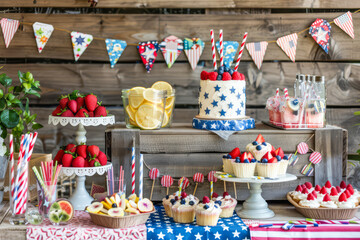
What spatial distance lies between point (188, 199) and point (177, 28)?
117 cm

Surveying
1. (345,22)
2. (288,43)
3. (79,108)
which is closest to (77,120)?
(79,108)

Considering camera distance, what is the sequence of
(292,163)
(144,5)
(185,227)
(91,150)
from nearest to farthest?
(185,227), (91,150), (292,163), (144,5)

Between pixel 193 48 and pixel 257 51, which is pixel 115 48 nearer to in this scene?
pixel 193 48

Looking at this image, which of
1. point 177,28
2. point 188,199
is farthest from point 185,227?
point 177,28

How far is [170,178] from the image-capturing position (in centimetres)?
233

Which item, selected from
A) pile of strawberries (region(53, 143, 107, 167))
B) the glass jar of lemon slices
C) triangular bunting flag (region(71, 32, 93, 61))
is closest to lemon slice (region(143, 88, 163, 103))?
the glass jar of lemon slices

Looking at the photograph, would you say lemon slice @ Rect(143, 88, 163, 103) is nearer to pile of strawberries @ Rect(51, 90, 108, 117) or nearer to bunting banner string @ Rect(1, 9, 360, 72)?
pile of strawberries @ Rect(51, 90, 108, 117)

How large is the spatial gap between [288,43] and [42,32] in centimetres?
141

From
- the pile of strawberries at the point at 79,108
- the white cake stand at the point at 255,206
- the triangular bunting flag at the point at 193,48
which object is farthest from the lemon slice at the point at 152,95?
the triangular bunting flag at the point at 193,48

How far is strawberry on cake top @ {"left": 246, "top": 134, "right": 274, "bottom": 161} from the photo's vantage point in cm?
217

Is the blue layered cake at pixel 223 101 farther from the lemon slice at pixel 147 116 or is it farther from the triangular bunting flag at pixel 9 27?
the triangular bunting flag at pixel 9 27

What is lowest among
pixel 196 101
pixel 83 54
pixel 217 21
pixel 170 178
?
pixel 170 178

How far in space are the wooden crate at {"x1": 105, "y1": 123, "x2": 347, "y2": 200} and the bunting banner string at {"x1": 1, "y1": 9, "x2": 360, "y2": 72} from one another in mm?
659

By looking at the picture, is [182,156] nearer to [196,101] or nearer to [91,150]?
[91,150]
